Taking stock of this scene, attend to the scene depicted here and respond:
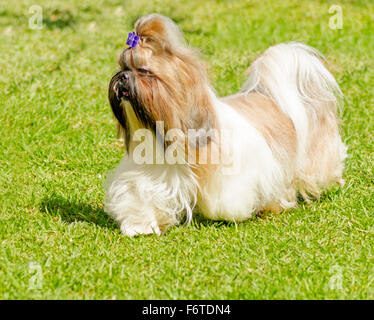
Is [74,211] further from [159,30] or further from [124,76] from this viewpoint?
[159,30]

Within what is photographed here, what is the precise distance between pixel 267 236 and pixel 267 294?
102cm

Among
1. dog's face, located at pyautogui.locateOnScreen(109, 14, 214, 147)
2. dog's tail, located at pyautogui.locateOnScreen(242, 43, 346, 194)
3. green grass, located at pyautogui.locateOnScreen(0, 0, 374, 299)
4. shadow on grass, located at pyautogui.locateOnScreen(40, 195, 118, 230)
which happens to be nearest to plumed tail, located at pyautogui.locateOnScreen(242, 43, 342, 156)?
dog's tail, located at pyautogui.locateOnScreen(242, 43, 346, 194)

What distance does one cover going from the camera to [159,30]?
455 centimetres

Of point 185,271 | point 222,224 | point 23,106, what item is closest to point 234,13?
point 23,106

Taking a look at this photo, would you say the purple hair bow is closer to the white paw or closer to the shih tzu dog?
the shih tzu dog

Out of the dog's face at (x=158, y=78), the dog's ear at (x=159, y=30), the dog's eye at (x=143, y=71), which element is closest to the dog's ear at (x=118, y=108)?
the dog's face at (x=158, y=78)

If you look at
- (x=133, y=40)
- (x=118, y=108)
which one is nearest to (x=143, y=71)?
(x=133, y=40)

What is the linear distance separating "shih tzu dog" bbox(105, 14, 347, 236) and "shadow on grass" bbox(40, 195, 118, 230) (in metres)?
0.24

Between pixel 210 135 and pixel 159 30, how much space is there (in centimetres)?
90

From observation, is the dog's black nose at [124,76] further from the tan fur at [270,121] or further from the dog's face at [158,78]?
the tan fur at [270,121]

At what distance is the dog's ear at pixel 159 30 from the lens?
453 centimetres

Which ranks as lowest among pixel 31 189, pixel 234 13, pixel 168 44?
pixel 31 189
